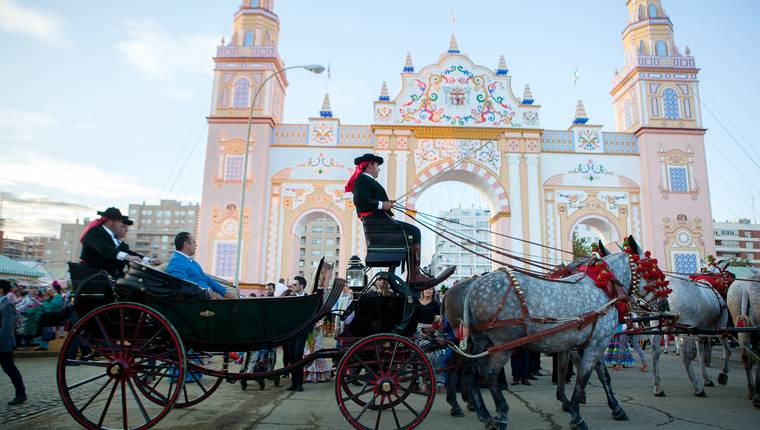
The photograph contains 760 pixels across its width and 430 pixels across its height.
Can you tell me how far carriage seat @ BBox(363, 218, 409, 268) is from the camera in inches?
194

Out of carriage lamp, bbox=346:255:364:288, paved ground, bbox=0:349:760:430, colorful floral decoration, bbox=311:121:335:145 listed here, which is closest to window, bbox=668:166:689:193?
paved ground, bbox=0:349:760:430

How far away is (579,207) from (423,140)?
23.5 feet

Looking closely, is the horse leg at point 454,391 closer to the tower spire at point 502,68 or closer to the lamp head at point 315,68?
the lamp head at point 315,68

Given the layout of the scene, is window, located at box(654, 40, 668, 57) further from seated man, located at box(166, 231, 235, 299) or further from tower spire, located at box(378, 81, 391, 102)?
seated man, located at box(166, 231, 235, 299)

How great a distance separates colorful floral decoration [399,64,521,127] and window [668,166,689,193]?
6.76m

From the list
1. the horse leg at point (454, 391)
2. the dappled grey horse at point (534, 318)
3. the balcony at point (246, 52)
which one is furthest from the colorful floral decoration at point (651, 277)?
the balcony at point (246, 52)

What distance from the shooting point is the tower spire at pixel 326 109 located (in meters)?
20.0

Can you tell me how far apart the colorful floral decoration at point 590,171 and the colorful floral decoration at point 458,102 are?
3.25 meters

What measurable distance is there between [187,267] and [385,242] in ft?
6.86

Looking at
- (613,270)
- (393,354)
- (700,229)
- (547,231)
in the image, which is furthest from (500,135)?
(393,354)

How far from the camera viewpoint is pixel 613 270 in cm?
541

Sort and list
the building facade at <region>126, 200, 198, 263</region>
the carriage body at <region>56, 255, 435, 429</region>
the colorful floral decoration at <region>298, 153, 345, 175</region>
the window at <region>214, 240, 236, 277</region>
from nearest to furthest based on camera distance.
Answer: the carriage body at <region>56, 255, 435, 429</region>, the window at <region>214, 240, 236, 277</region>, the colorful floral decoration at <region>298, 153, 345, 175</region>, the building facade at <region>126, 200, 198, 263</region>

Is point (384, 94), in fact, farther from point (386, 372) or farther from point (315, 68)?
point (386, 372)

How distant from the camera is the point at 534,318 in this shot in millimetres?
4574
